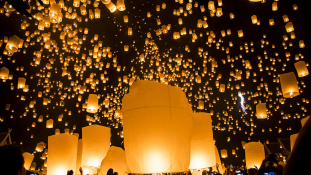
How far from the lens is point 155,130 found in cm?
298

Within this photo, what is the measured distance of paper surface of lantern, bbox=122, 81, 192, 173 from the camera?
297 centimetres

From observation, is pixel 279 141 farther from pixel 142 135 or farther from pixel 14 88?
pixel 14 88

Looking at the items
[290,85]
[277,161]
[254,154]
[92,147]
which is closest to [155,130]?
[277,161]

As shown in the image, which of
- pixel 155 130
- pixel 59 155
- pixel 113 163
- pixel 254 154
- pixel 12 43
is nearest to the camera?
pixel 155 130

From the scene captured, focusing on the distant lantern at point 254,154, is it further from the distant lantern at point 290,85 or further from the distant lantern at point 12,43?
the distant lantern at point 12,43

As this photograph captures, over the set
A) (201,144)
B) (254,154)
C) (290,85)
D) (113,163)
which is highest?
(290,85)

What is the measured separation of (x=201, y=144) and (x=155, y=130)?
112 inches

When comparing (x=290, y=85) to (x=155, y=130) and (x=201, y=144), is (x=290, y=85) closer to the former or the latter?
(x=201, y=144)

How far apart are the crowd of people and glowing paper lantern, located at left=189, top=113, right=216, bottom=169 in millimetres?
4213

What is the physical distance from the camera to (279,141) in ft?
54.1

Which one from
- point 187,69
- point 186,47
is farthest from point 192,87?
point 186,47

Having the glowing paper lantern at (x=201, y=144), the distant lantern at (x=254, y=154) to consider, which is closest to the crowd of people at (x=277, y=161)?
the glowing paper lantern at (x=201, y=144)

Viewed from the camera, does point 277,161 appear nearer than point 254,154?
Yes

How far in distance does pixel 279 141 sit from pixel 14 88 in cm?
1787
